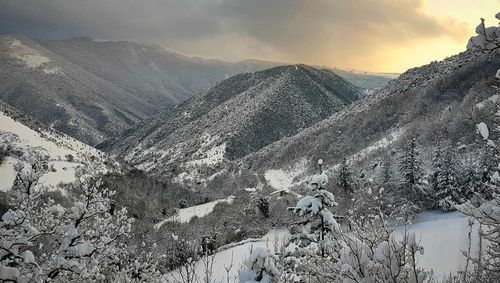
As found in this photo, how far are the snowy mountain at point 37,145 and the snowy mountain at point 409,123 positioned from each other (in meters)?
28.7

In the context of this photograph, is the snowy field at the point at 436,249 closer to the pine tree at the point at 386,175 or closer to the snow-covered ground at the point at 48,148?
the pine tree at the point at 386,175

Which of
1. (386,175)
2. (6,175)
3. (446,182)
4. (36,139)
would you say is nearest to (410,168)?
(446,182)

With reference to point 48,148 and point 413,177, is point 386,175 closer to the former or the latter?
point 413,177

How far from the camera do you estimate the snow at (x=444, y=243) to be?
14242 mm

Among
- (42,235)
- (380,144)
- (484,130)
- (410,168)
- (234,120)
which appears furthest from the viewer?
(234,120)

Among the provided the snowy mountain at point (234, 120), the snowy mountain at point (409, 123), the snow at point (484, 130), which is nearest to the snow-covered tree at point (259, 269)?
the snow at point (484, 130)

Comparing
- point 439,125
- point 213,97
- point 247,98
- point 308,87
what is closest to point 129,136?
point 213,97

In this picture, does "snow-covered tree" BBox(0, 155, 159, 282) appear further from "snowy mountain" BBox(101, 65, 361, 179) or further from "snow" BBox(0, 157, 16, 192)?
"snowy mountain" BBox(101, 65, 361, 179)

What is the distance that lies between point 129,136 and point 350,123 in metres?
135

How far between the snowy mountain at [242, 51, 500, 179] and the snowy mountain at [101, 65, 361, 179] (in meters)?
29.7

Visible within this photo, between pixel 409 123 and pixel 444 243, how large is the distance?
128 ft

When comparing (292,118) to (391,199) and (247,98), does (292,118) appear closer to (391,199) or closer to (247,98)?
(247,98)

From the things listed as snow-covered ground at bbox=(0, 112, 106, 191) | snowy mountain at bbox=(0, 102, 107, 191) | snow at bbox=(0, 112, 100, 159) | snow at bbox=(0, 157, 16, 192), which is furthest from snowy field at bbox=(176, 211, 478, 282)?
snow at bbox=(0, 112, 100, 159)

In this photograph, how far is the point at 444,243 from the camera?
16484mm
